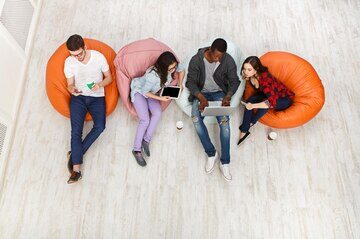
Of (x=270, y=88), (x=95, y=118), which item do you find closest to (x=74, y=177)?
(x=95, y=118)

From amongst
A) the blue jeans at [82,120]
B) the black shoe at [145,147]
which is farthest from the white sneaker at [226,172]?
the blue jeans at [82,120]

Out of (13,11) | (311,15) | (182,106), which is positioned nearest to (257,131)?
(182,106)

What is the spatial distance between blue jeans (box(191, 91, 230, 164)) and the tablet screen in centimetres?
24

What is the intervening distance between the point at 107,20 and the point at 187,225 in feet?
9.31

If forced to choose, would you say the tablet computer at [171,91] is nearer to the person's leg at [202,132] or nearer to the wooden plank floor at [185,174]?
the person's leg at [202,132]

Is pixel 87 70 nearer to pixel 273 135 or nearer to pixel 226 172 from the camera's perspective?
pixel 226 172

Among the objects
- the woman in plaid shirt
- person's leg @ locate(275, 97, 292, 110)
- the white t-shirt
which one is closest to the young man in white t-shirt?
the white t-shirt

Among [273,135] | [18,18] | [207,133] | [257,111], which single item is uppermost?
[18,18]

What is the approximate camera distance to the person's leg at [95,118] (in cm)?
332

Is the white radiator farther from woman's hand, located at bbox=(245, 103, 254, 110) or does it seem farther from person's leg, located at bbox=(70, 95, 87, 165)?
woman's hand, located at bbox=(245, 103, 254, 110)

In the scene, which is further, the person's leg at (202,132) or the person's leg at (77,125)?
the person's leg at (202,132)

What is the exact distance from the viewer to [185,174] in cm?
337

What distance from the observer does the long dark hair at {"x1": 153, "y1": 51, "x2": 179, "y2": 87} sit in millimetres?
2951

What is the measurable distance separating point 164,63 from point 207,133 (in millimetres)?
893
